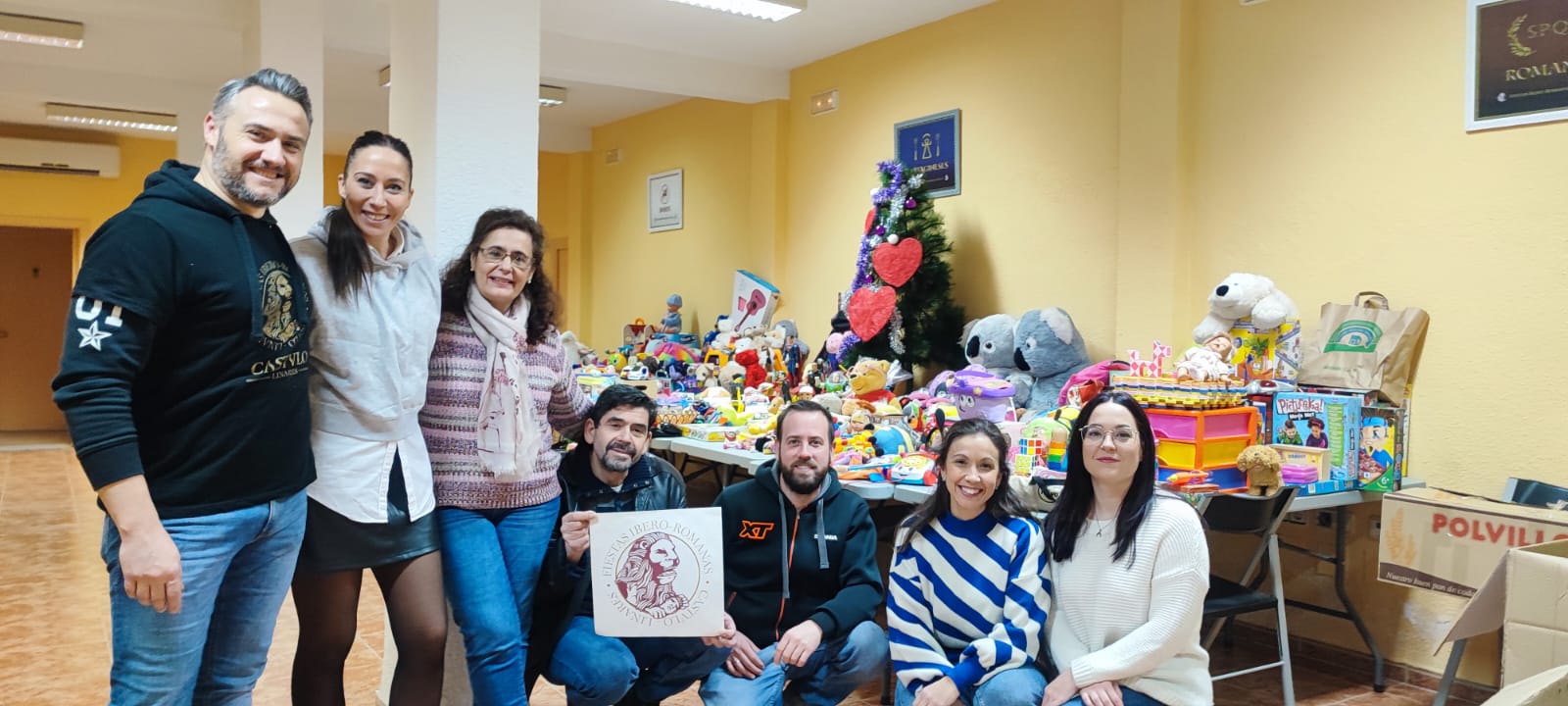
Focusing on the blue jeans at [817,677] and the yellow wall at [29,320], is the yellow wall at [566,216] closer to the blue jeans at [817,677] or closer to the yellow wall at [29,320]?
the yellow wall at [29,320]

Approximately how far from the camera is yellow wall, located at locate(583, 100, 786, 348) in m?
7.93

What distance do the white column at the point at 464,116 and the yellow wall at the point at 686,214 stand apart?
4.65 meters

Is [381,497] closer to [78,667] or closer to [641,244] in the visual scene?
[78,667]

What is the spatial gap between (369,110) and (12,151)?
3.94 metres

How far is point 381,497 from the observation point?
7.13 feet

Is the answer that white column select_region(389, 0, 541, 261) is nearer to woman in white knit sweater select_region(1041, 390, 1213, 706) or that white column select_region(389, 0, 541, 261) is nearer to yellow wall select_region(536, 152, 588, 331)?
woman in white knit sweater select_region(1041, 390, 1213, 706)

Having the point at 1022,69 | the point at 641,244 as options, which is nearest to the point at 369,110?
the point at 641,244

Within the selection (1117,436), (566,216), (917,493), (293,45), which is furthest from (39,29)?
(1117,436)

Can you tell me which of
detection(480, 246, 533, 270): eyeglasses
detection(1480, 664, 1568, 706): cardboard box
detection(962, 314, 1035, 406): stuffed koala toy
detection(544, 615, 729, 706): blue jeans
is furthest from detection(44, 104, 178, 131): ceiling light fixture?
detection(1480, 664, 1568, 706): cardboard box

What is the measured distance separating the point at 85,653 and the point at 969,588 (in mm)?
3462

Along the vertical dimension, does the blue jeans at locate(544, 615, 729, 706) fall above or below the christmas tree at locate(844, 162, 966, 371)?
below

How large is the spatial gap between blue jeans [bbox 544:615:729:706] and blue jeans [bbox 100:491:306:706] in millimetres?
724

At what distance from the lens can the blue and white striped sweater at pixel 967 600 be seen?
7.91 ft

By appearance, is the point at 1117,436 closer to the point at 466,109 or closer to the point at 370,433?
the point at 370,433
